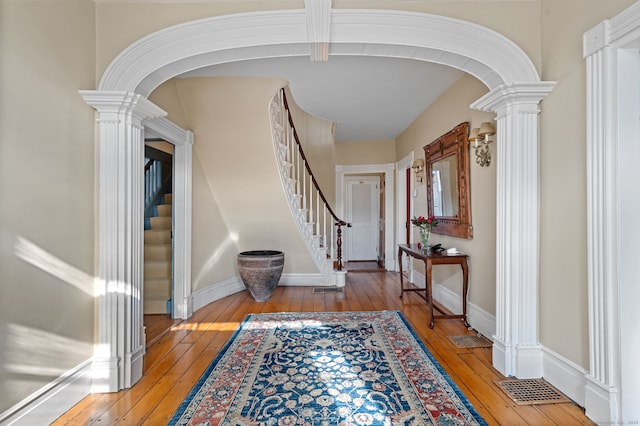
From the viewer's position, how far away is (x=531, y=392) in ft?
6.82

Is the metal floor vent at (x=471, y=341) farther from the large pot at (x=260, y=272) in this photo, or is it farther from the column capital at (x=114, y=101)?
the column capital at (x=114, y=101)

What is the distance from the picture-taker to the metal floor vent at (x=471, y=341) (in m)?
2.83

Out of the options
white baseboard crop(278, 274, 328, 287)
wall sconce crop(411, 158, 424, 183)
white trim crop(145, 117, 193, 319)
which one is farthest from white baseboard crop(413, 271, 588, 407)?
white trim crop(145, 117, 193, 319)

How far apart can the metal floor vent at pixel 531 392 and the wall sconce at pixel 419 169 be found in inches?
124

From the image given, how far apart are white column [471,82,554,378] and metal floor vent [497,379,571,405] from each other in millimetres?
65

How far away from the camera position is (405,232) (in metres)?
6.21

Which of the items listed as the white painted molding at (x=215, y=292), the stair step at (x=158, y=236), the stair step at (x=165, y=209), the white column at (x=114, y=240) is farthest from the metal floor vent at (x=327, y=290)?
the white column at (x=114, y=240)

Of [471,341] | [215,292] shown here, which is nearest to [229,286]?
[215,292]

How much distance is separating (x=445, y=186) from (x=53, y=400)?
3934mm

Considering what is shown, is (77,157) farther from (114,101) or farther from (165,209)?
(165,209)

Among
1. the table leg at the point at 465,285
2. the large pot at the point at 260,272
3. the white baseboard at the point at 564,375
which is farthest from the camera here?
the large pot at the point at 260,272

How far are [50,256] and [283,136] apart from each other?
10.3ft

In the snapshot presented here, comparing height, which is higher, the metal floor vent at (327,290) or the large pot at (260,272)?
the large pot at (260,272)

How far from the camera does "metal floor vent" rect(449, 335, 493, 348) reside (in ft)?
9.28
